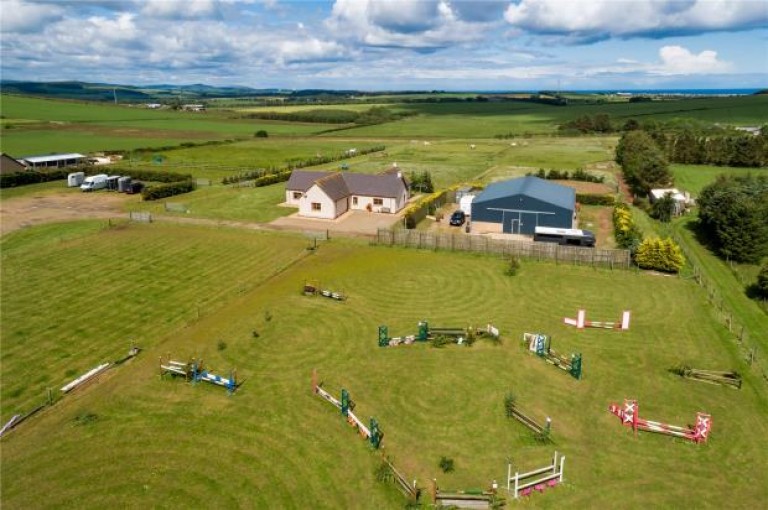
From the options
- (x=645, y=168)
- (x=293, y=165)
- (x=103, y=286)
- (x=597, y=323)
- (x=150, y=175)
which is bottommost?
(x=597, y=323)

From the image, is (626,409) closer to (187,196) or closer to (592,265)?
(592,265)

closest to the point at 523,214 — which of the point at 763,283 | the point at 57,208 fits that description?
the point at 763,283

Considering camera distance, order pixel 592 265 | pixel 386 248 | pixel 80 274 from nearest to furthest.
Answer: pixel 80 274 → pixel 592 265 → pixel 386 248

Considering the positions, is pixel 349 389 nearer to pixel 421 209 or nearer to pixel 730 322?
pixel 730 322

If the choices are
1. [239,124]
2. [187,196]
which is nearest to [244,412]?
[187,196]

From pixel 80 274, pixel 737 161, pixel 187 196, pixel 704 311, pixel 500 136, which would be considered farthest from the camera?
pixel 500 136

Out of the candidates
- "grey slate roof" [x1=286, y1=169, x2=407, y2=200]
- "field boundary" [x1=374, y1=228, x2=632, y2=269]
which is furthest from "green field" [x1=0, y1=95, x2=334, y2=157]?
"field boundary" [x1=374, y1=228, x2=632, y2=269]
